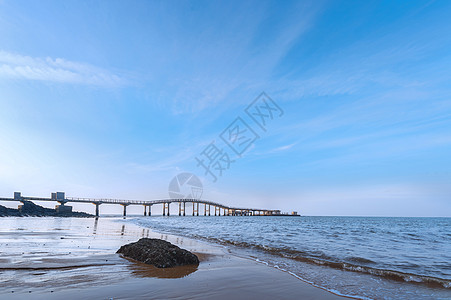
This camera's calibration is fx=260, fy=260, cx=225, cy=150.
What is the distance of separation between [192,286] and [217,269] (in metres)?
2.14

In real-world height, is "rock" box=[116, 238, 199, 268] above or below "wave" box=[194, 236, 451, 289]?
above

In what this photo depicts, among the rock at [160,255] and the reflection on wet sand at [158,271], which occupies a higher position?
the rock at [160,255]

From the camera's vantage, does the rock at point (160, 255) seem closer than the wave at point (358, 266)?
No

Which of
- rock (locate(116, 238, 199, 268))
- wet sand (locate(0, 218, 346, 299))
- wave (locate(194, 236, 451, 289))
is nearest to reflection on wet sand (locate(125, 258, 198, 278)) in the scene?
wet sand (locate(0, 218, 346, 299))

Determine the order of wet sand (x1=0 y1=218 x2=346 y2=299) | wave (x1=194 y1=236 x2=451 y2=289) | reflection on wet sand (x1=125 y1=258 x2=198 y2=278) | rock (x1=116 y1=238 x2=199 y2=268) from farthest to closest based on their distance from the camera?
rock (x1=116 y1=238 x2=199 y2=268) < wave (x1=194 y1=236 x2=451 y2=289) < reflection on wet sand (x1=125 y1=258 x2=198 y2=278) < wet sand (x1=0 y1=218 x2=346 y2=299)

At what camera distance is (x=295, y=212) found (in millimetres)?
197625

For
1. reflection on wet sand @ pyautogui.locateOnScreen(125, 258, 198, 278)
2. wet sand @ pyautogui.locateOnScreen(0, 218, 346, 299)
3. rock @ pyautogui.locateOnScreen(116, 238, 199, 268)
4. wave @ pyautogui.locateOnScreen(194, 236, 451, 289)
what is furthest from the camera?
rock @ pyautogui.locateOnScreen(116, 238, 199, 268)

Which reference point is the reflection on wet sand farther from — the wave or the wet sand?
the wave

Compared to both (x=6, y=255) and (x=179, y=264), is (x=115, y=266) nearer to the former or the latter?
(x=179, y=264)

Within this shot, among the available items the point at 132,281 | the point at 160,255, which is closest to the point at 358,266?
the point at 160,255

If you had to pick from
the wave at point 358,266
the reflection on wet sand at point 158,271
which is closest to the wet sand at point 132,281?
the reflection on wet sand at point 158,271

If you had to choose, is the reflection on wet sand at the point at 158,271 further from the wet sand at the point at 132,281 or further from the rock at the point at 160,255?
the rock at the point at 160,255

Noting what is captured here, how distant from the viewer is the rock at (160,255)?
7465 millimetres

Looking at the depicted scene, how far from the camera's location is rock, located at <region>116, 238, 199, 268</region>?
746cm
